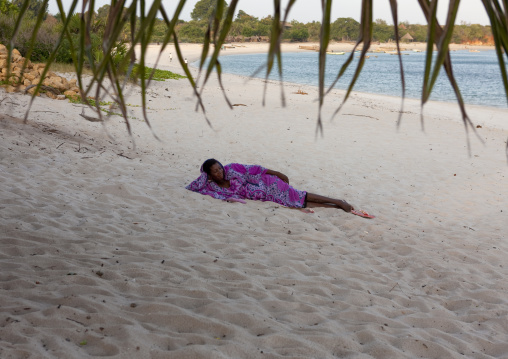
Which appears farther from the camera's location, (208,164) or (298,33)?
(298,33)

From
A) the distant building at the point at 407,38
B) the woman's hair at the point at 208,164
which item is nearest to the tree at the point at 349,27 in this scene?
the woman's hair at the point at 208,164

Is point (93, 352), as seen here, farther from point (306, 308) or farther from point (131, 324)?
point (306, 308)

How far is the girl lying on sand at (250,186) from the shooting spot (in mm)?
6176

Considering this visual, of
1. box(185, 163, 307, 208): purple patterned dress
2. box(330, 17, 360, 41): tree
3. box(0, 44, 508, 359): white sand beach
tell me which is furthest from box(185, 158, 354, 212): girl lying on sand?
box(330, 17, 360, 41): tree

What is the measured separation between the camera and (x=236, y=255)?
14.3 feet

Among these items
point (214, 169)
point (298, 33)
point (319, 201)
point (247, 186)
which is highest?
point (298, 33)

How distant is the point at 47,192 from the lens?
5.66m

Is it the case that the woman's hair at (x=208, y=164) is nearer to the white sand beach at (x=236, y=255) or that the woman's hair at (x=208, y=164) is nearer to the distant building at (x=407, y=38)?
the white sand beach at (x=236, y=255)

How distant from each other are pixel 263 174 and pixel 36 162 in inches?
116

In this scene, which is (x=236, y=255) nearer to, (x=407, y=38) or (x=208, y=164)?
(x=208, y=164)

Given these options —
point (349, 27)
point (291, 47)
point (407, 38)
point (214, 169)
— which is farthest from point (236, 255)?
point (407, 38)

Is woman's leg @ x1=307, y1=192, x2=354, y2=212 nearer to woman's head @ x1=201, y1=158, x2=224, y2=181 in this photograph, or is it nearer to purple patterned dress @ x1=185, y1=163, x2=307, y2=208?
purple patterned dress @ x1=185, y1=163, x2=307, y2=208

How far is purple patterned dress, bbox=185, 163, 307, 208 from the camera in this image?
6.24 m

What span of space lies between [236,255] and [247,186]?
2101 mm
